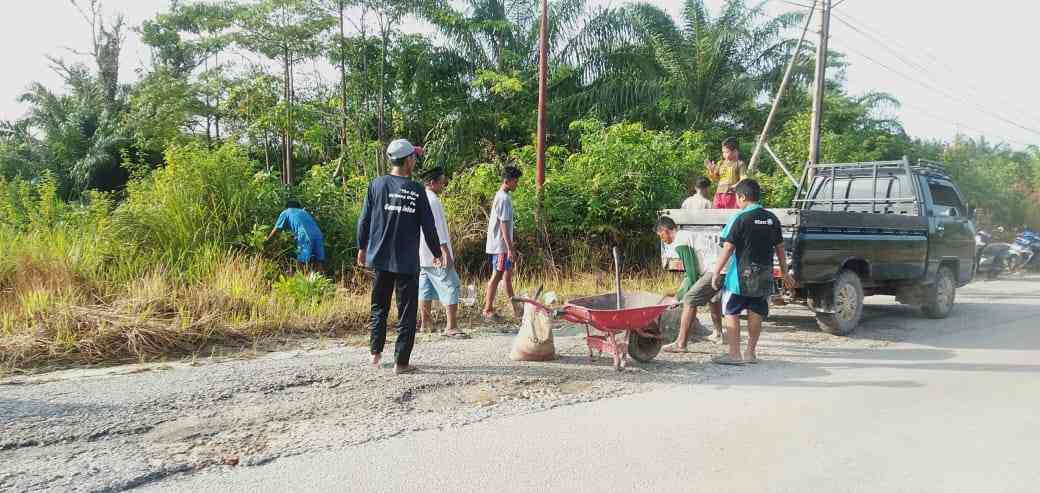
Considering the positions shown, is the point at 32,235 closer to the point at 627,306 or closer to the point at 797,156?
the point at 627,306

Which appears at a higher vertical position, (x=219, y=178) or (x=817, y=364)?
(x=219, y=178)

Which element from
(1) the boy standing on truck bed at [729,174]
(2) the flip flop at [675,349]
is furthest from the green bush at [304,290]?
(1) the boy standing on truck bed at [729,174]

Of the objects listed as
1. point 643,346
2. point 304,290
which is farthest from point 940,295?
point 304,290

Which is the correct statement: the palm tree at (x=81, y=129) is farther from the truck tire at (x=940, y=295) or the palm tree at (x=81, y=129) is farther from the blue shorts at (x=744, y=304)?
the truck tire at (x=940, y=295)

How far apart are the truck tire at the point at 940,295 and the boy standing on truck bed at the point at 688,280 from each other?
147 inches

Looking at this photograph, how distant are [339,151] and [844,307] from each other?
44.4 ft

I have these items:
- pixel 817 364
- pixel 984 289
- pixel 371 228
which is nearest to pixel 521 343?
pixel 371 228

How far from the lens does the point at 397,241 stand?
Answer: 5.58 m

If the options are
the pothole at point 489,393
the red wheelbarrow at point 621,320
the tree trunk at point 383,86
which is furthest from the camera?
the tree trunk at point 383,86

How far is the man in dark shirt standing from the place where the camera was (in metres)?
5.58

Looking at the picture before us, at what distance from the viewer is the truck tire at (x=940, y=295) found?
29.4ft

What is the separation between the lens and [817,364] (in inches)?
250

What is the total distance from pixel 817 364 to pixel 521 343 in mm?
2742

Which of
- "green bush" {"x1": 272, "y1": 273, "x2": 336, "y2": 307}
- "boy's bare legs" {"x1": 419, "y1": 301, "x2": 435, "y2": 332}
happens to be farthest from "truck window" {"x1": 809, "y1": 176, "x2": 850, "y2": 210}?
"green bush" {"x1": 272, "y1": 273, "x2": 336, "y2": 307}
